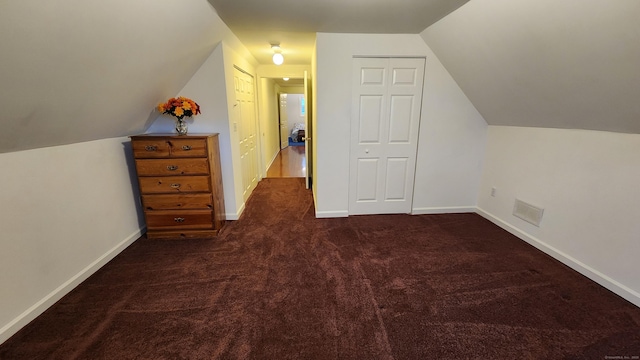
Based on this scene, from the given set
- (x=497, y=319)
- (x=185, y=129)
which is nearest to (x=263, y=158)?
(x=185, y=129)

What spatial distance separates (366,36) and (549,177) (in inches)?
94.6

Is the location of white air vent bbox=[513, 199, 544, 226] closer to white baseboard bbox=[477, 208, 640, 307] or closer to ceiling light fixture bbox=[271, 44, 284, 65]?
Result: white baseboard bbox=[477, 208, 640, 307]

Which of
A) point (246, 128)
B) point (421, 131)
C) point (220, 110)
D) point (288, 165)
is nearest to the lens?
point (220, 110)

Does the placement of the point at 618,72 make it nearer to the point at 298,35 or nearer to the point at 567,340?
the point at 567,340

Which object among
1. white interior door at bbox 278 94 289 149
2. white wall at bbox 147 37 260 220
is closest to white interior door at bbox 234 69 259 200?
white wall at bbox 147 37 260 220

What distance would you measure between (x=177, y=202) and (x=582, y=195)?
152 inches

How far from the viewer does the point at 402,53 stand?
10.2 ft

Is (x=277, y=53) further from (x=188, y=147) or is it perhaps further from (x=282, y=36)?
(x=188, y=147)

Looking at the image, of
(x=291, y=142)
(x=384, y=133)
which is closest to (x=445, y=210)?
(x=384, y=133)

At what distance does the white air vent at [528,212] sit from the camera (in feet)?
8.88

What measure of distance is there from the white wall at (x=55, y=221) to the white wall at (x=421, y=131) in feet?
7.16

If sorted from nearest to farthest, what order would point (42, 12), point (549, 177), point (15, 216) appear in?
1. point (42, 12)
2. point (15, 216)
3. point (549, 177)

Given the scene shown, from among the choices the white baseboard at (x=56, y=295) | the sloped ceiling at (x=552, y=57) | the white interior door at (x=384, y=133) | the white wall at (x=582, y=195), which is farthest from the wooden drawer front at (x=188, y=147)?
the white wall at (x=582, y=195)

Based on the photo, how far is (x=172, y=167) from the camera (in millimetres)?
2754
